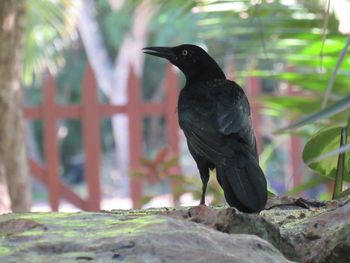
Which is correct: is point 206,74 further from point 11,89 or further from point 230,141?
point 11,89

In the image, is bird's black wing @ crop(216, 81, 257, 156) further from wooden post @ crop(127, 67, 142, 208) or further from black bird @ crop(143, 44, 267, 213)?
wooden post @ crop(127, 67, 142, 208)

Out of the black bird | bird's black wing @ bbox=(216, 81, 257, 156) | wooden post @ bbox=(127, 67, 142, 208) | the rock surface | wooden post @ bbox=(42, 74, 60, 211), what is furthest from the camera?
wooden post @ bbox=(127, 67, 142, 208)

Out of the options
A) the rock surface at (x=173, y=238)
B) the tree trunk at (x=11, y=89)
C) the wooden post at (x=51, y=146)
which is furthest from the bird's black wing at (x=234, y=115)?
the wooden post at (x=51, y=146)

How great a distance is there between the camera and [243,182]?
2412 millimetres

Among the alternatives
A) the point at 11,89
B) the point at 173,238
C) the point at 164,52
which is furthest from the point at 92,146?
the point at 173,238

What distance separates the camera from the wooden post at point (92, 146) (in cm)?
761

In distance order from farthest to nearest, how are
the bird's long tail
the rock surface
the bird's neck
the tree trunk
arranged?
the tree trunk
the bird's neck
the bird's long tail
the rock surface

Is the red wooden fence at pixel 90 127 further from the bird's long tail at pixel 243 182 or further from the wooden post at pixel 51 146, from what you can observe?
the bird's long tail at pixel 243 182

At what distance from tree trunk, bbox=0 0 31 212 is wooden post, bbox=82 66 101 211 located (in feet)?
8.23

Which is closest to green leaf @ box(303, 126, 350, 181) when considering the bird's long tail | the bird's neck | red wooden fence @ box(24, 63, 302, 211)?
the bird's long tail

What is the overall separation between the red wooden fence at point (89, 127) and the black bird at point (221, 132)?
399cm

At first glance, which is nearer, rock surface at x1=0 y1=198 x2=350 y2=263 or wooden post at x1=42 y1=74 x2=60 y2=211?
rock surface at x1=0 y1=198 x2=350 y2=263

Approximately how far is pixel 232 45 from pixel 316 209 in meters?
2.17

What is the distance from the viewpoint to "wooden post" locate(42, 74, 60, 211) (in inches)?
295
